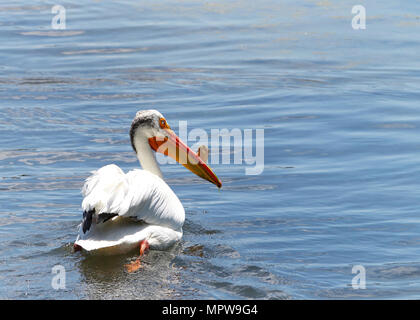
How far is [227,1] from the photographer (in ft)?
55.3

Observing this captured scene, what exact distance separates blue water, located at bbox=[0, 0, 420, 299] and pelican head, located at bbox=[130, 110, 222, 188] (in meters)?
0.49

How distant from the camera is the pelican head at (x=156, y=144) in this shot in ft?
23.7

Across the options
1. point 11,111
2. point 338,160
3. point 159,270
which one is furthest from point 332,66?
point 159,270

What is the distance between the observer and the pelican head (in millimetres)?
7219

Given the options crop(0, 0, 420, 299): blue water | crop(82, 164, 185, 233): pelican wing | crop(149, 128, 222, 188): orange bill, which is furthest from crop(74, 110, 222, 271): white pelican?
crop(149, 128, 222, 188): orange bill

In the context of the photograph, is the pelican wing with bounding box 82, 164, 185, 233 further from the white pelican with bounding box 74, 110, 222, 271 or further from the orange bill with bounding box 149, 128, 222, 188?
the orange bill with bounding box 149, 128, 222, 188

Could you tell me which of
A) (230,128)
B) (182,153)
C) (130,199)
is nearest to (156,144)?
(182,153)

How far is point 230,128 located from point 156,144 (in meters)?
2.75

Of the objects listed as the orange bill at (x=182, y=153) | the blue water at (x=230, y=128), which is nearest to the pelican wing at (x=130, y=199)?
the blue water at (x=230, y=128)

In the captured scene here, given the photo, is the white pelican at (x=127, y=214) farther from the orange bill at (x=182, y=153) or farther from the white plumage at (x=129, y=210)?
the orange bill at (x=182, y=153)

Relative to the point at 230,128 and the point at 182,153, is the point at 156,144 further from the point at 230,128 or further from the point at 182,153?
the point at 230,128

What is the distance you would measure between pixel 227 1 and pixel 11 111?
7.44 metres
